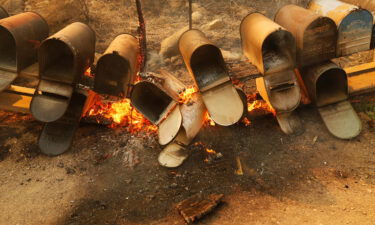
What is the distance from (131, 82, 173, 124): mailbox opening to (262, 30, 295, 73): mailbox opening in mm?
1999

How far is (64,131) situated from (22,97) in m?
1.33

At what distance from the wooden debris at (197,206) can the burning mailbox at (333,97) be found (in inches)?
109

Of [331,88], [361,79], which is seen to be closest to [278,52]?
[331,88]

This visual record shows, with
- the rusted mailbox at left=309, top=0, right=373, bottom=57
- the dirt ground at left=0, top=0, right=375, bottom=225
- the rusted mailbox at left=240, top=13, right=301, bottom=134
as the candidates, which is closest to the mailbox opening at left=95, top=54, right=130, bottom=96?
the dirt ground at left=0, top=0, right=375, bottom=225

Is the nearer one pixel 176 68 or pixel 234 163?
pixel 234 163

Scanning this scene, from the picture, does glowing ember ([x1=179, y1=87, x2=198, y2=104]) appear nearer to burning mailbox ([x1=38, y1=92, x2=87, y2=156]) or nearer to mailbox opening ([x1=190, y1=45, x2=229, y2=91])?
mailbox opening ([x1=190, y1=45, x2=229, y2=91])

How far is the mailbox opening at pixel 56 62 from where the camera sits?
5.70m

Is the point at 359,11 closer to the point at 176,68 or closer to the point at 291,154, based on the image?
the point at 291,154

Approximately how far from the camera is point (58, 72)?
19.5 ft

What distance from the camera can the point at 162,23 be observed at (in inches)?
417

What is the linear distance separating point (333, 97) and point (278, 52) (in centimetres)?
144

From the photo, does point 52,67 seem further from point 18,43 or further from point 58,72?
point 18,43

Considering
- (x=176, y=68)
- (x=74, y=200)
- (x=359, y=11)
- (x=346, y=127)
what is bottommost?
(x=74, y=200)

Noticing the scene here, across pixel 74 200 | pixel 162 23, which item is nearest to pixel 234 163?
pixel 74 200
